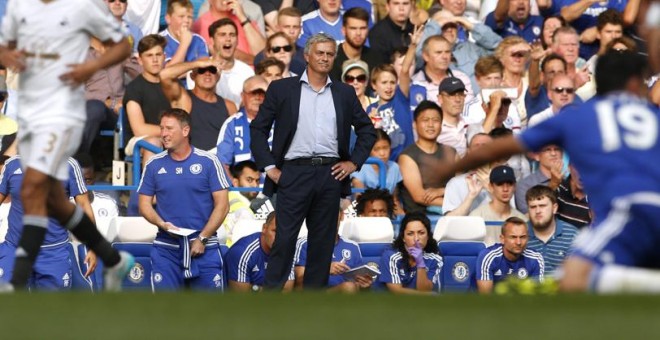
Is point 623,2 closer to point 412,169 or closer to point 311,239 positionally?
point 412,169

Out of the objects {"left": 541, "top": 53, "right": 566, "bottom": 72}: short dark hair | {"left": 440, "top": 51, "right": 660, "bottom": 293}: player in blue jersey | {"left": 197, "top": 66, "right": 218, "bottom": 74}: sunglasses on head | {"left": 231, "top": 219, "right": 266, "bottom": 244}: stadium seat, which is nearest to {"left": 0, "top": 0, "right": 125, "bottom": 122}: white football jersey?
{"left": 440, "top": 51, "right": 660, "bottom": 293}: player in blue jersey

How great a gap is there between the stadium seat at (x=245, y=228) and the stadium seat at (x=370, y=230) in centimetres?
80

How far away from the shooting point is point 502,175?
14266 mm

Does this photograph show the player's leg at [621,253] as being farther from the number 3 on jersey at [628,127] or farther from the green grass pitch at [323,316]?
the number 3 on jersey at [628,127]

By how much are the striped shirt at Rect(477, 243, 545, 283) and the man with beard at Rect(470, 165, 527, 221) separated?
46.3 inches

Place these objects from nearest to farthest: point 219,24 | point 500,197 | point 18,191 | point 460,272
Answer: point 18,191
point 460,272
point 500,197
point 219,24

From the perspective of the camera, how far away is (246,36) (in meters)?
16.8

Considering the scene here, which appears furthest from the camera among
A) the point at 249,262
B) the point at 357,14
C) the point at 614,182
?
the point at 357,14

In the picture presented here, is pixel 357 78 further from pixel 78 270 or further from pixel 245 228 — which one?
pixel 78 270

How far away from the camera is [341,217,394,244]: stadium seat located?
13.5 meters

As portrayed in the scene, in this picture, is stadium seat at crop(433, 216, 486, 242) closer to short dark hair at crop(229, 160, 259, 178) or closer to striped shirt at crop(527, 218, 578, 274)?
striped shirt at crop(527, 218, 578, 274)

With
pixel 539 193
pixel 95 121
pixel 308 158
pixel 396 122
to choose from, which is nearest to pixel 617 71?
pixel 308 158

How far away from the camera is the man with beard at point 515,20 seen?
58.4 feet

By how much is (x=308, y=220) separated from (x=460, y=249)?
188cm
